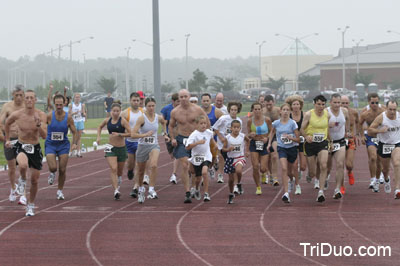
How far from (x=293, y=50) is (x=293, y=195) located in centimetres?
18325

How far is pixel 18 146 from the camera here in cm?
1474

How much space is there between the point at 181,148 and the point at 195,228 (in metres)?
3.79

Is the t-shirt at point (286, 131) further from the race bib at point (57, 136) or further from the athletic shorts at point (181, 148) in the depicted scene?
the race bib at point (57, 136)

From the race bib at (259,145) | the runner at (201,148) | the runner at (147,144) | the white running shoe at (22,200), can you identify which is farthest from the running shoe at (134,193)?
the race bib at (259,145)

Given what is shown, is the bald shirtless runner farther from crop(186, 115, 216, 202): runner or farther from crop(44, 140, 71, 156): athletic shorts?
crop(44, 140, 71, 156): athletic shorts

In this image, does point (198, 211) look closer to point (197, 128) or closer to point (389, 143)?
point (197, 128)

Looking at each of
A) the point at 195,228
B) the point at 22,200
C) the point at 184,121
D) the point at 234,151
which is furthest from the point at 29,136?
the point at 234,151

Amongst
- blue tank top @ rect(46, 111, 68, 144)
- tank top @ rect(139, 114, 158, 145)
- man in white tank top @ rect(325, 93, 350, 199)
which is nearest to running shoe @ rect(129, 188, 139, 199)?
tank top @ rect(139, 114, 158, 145)

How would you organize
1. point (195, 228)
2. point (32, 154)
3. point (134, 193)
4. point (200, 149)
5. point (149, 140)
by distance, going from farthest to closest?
point (134, 193) → point (149, 140) → point (200, 149) → point (32, 154) → point (195, 228)

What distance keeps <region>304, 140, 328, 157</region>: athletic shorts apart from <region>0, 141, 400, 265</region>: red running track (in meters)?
0.81

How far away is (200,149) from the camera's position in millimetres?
15742

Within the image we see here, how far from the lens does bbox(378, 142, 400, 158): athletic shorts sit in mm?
16466

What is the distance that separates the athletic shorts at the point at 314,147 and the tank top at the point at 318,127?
80mm
